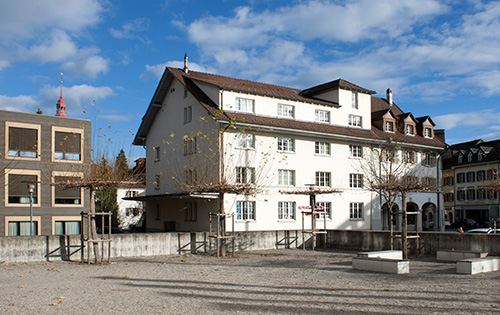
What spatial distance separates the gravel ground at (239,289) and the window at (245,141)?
14.5 m

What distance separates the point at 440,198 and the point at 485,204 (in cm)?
2422

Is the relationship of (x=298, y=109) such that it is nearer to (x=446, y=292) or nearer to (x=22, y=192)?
(x=22, y=192)

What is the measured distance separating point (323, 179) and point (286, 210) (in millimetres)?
4019

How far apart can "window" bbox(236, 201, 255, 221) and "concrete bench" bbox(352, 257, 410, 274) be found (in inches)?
662

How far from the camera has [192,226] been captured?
112 feet

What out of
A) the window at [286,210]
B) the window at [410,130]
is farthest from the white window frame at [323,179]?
the window at [410,130]

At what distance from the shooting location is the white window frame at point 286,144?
34438 millimetres

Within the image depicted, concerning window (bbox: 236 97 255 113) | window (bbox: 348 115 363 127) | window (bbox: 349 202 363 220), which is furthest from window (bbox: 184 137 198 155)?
window (bbox: 348 115 363 127)

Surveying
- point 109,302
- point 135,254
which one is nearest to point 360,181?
point 135,254

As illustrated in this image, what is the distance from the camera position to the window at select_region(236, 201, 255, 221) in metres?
32.5

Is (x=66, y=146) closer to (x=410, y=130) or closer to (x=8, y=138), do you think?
(x=8, y=138)

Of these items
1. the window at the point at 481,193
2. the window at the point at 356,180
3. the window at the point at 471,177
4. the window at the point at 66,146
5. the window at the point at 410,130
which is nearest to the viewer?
the window at the point at 66,146

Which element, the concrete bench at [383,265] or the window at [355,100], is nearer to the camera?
the concrete bench at [383,265]

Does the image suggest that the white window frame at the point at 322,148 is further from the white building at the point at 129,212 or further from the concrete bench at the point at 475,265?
the white building at the point at 129,212
